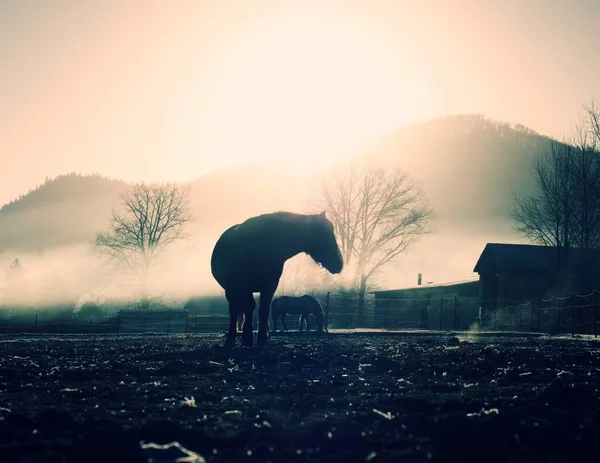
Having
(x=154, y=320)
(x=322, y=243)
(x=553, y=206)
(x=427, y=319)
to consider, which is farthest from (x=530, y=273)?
(x=322, y=243)

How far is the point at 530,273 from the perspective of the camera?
47.4 metres

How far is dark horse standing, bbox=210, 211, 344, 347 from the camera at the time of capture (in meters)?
9.80

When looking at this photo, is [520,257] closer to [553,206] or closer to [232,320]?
[553,206]

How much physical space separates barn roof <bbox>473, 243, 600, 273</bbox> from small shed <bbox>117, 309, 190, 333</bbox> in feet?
80.4

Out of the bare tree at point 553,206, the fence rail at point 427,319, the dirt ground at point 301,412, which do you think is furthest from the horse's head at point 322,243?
the bare tree at point 553,206

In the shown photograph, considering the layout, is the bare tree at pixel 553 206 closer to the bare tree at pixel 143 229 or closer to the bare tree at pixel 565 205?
the bare tree at pixel 565 205

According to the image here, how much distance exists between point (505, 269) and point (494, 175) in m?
129

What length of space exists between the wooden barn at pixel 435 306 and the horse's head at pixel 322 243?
106ft

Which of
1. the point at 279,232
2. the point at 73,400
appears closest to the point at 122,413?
the point at 73,400

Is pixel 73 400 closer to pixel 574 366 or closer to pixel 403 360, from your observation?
pixel 403 360

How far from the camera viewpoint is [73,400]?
441 cm

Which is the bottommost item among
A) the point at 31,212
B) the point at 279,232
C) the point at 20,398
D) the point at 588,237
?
the point at 20,398

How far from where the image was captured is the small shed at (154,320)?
38.8m

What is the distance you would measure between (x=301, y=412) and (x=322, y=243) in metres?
6.80
